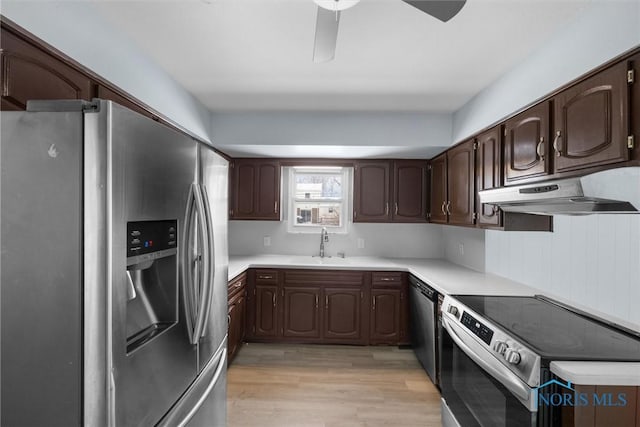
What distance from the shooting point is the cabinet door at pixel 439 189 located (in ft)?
10.6

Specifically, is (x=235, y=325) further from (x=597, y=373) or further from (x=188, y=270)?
(x=597, y=373)

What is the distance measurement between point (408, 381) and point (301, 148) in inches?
92.8

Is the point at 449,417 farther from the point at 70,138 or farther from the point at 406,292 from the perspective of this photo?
the point at 70,138

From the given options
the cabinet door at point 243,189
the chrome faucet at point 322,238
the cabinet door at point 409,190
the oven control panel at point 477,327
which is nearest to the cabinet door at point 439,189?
the cabinet door at point 409,190

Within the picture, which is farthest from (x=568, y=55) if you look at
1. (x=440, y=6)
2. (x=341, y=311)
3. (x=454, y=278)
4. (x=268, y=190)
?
(x=268, y=190)

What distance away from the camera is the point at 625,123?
1271mm

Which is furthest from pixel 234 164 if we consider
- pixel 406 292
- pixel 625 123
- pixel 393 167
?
pixel 625 123

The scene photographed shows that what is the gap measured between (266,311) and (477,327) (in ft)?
7.41

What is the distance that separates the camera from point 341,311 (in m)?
3.34

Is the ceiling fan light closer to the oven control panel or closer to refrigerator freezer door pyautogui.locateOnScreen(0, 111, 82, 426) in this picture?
refrigerator freezer door pyautogui.locateOnScreen(0, 111, 82, 426)

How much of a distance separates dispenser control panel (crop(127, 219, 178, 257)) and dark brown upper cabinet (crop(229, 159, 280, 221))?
8.46 feet

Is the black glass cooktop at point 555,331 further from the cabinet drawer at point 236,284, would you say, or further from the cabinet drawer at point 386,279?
the cabinet drawer at point 236,284

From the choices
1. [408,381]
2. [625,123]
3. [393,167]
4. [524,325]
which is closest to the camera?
[625,123]

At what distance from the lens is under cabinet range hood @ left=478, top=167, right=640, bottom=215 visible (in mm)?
1181
